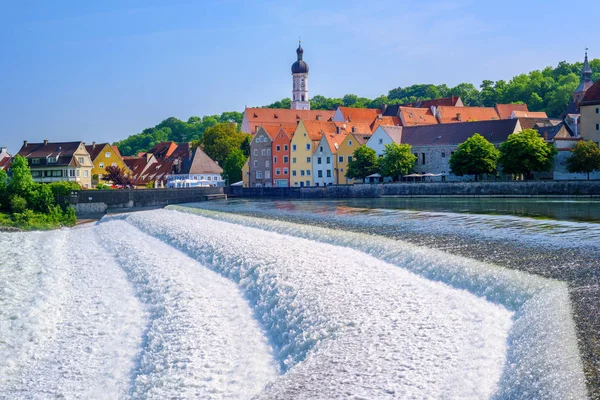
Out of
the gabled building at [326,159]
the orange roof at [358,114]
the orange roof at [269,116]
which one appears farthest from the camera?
the orange roof at [269,116]

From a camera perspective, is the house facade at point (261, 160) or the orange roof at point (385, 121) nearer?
the orange roof at point (385, 121)

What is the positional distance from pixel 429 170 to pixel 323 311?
5277cm

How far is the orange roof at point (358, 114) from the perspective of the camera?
100438 millimetres

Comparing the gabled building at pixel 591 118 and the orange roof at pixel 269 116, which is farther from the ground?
the orange roof at pixel 269 116

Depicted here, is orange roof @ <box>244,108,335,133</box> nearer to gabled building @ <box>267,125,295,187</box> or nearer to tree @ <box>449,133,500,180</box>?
gabled building @ <box>267,125,295,187</box>

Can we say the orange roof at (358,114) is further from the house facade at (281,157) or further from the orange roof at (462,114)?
the house facade at (281,157)

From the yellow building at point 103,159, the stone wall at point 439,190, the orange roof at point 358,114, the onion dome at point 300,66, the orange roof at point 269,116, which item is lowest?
the stone wall at point 439,190

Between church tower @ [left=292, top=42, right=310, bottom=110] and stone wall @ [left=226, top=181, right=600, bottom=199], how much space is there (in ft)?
218

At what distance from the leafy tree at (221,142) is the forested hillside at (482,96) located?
5309 centimetres

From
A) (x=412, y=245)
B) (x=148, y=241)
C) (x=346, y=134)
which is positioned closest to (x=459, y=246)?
(x=412, y=245)

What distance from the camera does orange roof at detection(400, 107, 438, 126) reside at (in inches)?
3263

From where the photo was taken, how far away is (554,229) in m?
22.5

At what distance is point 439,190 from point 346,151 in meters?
21.2

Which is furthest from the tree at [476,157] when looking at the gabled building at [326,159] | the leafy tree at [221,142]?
the leafy tree at [221,142]
